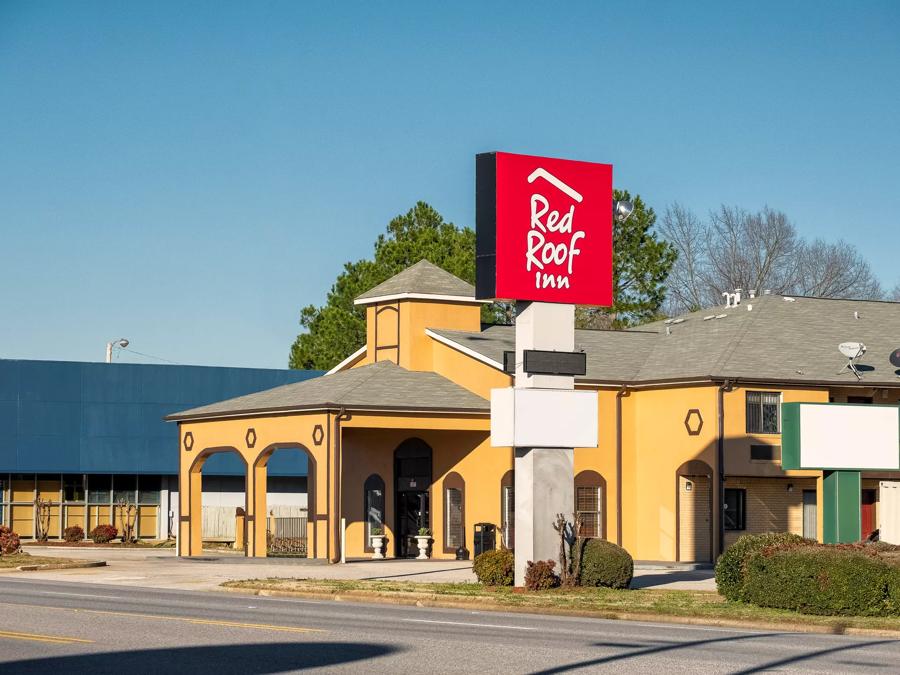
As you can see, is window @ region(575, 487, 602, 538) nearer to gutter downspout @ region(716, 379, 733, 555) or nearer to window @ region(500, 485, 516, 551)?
window @ region(500, 485, 516, 551)

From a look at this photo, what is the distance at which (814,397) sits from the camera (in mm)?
42688

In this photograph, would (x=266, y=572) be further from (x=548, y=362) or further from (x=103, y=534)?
(x=103, y=534)

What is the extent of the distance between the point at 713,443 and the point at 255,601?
58.5 ft

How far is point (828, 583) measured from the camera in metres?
24.3

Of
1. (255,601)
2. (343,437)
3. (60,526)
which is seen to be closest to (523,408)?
(255,601)

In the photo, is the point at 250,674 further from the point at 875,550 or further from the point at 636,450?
the point at 636,450

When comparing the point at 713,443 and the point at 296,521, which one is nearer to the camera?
the point at 713,443

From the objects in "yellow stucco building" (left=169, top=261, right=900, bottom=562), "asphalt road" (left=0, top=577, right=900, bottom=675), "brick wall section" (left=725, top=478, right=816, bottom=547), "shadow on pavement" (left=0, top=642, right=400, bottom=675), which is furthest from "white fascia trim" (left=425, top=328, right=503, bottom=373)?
"shadow on pavement" (left=0, top=642, right=400, bottom=675)

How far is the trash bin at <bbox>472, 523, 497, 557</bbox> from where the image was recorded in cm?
4231

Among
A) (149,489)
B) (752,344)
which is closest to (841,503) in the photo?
(752,344)

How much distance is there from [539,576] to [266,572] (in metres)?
10.2

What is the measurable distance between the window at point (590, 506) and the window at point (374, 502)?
6.78 metres

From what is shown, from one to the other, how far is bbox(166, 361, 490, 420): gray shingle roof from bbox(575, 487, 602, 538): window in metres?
3.76

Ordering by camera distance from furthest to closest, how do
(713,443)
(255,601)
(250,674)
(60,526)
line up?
(60,526) < (713,443) < (255,601) < (250,674)
